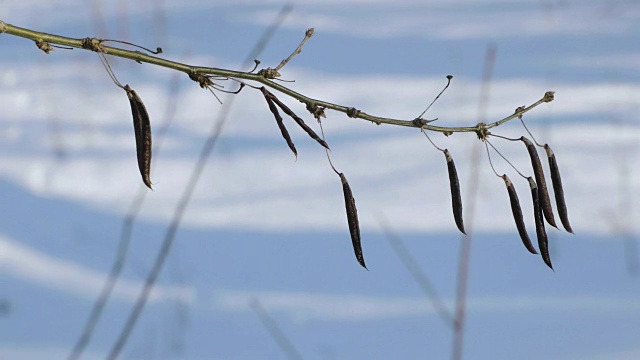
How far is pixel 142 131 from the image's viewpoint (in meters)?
0.52

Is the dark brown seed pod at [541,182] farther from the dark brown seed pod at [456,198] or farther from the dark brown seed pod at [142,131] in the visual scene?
the dark brown seed pod at [142,131]

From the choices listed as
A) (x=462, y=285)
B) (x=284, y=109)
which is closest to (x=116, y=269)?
(x=462, y=285)

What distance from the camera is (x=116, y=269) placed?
0.94 m

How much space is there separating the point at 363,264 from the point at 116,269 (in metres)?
0.47

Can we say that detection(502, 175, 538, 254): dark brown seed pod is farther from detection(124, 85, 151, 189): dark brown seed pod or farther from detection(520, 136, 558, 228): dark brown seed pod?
detection(124, 85, 151, 189): dark brown seed pod

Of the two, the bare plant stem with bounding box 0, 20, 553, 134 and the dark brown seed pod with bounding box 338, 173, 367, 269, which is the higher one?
the bare plant stem with bounding box 0, 20, 553, 134

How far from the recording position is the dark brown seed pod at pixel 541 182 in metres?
0.57

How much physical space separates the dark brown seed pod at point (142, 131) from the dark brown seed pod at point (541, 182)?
253mm

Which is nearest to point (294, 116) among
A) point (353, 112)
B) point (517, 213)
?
point (353, 112)

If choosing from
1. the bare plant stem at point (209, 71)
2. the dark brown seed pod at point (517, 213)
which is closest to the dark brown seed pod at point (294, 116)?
Answer: the bare plant stem at point (209, 71)

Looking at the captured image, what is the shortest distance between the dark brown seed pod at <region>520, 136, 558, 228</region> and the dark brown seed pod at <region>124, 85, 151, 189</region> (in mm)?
253

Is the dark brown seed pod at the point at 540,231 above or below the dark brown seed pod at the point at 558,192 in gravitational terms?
below

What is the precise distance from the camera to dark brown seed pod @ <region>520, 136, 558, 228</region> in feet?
1.86

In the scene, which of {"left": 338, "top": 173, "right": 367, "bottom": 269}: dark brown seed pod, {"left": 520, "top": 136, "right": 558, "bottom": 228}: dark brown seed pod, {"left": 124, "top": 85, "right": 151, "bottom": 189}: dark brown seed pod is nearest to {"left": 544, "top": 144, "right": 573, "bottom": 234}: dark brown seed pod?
{"left": 520, "top": 136, "right": 558, "bottom": 228}: dark brown seed pod
